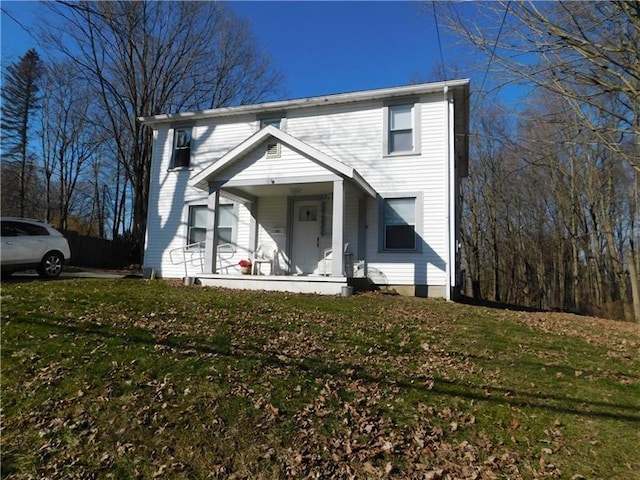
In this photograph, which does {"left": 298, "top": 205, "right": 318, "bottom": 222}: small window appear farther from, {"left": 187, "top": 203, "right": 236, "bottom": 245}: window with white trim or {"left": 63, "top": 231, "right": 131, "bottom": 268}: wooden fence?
{"left": 63, "top": 231, "right": 131, "bottom": 268}: wooden fence

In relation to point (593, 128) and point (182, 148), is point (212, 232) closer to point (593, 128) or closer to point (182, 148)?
point (182, 148)

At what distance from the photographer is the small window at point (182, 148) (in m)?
14.4

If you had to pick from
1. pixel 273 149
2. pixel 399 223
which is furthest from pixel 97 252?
pixel 399 223

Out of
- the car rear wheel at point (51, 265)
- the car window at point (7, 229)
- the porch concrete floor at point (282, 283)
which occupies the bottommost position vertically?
the porch concrete floor at point (282, 283)

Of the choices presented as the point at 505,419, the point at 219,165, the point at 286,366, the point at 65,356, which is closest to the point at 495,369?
the point at 505,419

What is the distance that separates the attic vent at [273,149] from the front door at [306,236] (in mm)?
2161

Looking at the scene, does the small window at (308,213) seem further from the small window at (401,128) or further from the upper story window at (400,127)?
the small window at (401,128)

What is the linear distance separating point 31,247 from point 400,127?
10372 millimetres

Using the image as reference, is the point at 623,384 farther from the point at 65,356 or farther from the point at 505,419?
the point at 65,356

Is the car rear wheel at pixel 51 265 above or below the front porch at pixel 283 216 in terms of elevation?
below

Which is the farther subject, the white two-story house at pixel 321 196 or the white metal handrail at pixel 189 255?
the white metal handrail at pixel 189 255

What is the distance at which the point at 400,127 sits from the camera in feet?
40.2

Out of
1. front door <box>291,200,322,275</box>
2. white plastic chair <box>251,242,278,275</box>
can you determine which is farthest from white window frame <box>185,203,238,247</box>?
front door <box>291,200,322,275</box>

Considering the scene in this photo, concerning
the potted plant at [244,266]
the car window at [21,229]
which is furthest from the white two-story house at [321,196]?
the car window at [21,229]
